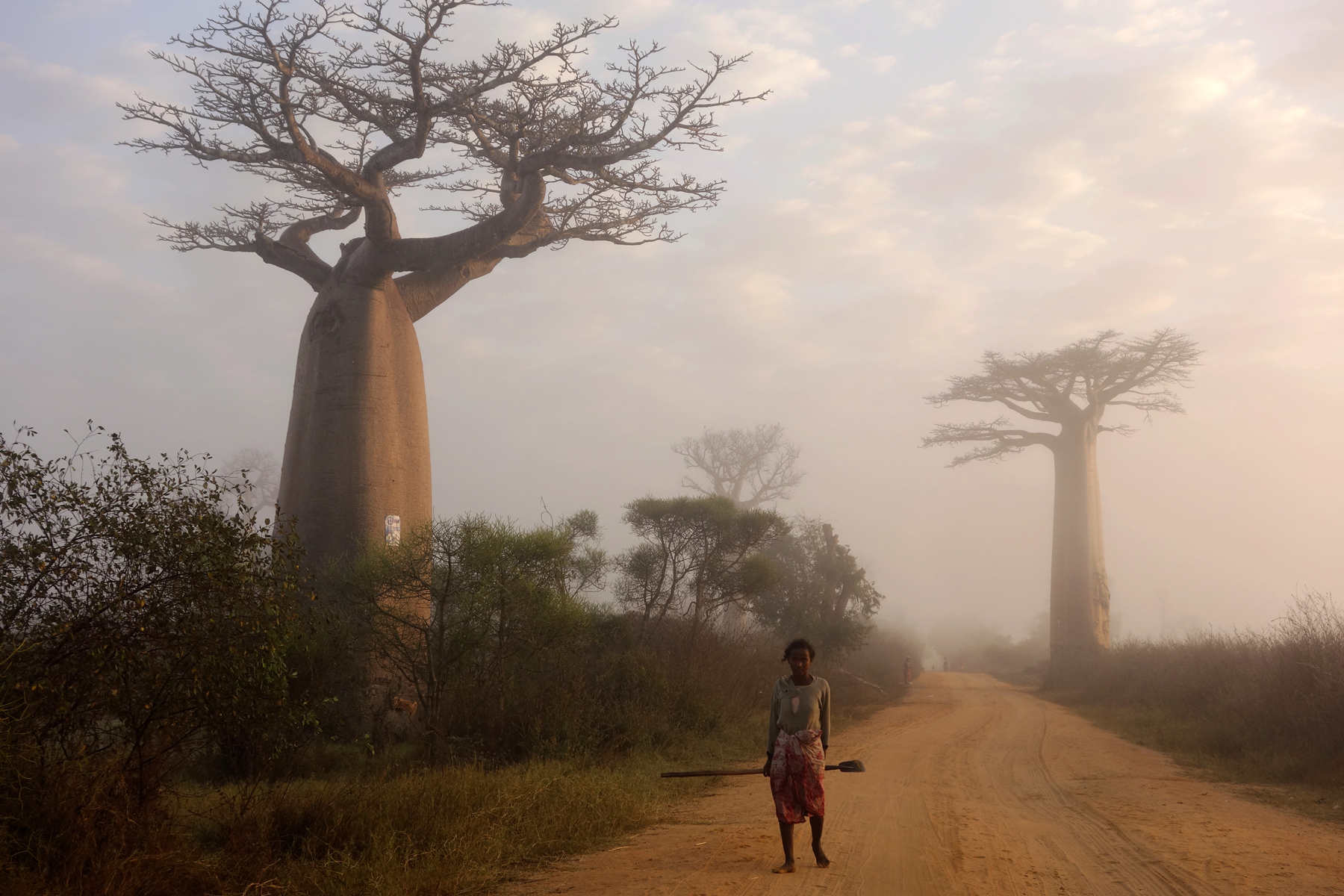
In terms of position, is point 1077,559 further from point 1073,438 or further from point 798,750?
point 798,750

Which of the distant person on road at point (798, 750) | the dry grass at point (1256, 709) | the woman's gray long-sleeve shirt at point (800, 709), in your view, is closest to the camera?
the distant person on road at point (798, 750)

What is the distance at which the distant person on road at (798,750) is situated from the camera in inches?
179

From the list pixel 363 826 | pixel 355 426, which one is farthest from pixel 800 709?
pixel 355 426

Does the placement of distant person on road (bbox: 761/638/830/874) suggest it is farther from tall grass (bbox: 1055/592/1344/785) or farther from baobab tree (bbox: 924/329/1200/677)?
baobab tree (bbox: 924/329/1200/677)

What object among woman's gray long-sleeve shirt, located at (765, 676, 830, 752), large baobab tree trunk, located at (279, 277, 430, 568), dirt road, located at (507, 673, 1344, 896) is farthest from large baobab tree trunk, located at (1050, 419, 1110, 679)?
woman's gray long-sleeve shirt, located at (765, 676, 830, 752)

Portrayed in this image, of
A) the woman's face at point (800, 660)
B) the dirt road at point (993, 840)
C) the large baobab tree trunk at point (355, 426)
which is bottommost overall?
the dirt road at point (993, 840)

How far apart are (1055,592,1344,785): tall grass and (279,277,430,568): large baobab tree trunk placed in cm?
839

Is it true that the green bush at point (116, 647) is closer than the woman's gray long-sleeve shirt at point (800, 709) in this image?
Yes

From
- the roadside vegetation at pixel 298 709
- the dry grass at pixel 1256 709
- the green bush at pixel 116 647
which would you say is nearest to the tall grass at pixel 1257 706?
the dry grass at pixel 1256 709

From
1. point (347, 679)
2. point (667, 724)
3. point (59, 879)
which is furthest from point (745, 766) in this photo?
point (59, 879)

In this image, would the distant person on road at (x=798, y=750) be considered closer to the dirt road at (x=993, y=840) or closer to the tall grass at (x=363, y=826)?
the dirt road at (x=993, y=840)

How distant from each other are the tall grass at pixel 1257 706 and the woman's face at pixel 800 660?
18.0 feet

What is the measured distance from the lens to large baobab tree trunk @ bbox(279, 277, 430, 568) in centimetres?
974

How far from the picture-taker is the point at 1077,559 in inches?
827
